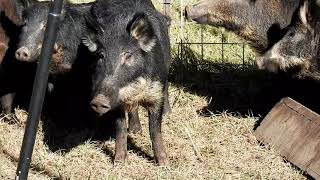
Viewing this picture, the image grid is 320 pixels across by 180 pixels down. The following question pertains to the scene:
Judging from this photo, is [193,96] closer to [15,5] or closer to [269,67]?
[269,67]

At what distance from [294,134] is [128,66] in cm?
167

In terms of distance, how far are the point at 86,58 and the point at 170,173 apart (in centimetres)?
142

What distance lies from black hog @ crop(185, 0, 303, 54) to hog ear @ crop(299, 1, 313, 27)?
0.31m

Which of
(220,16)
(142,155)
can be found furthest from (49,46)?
(220,16)

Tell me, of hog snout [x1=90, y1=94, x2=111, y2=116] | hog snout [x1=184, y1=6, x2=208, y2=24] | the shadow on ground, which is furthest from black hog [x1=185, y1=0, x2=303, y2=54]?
hog snout [x1=90, y1=94, x2=111, y2=116]

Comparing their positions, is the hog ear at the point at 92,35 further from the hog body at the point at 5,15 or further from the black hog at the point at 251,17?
the black hog at the point at 251,17

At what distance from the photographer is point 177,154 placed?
5.14 metres

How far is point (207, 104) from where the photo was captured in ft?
20.7

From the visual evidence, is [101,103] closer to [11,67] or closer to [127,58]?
[127,58]

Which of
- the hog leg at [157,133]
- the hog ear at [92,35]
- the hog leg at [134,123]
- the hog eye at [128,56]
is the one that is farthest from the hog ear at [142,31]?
the hog leg at [134,123]

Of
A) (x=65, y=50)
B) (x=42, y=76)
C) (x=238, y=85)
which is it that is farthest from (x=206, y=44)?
(x=42, y=76)

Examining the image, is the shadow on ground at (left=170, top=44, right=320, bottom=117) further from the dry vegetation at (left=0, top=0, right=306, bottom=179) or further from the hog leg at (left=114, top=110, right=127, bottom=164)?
the hog leg at (left=114, top=110, right=127, bottom=164)

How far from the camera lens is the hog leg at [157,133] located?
4.82 metres

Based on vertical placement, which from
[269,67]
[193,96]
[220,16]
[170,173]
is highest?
[220,16]
